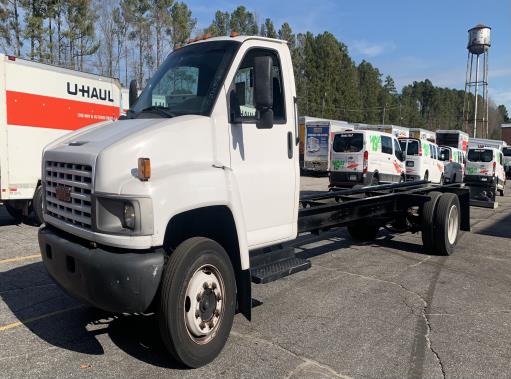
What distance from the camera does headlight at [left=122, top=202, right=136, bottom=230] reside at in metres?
3.30

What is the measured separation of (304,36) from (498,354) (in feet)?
226

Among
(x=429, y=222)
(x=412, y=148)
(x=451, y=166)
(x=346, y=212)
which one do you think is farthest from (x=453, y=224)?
(x=451, y=166)

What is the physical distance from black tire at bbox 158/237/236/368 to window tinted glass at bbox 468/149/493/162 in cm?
1998

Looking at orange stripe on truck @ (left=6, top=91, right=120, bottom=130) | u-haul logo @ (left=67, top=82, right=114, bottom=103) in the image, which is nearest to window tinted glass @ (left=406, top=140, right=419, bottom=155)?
u-haul logo @ (left=67, top=82, right=114, bottom=103)

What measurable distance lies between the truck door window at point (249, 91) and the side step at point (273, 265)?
52.1 inches

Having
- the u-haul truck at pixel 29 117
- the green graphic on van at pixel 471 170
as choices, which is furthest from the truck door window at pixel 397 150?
the u-haul truck at pixel 29 117

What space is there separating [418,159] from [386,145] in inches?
104

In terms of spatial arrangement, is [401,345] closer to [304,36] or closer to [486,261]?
[486,261]

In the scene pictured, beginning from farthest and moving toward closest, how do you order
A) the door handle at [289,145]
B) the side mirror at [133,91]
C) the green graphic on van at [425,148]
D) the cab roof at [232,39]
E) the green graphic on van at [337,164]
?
the green graphic on van at [425,148]
the green graphic on van at [337,164]
the side mirror at [133,91]
the door handle at [289,145]
the cab roof at [232,39]

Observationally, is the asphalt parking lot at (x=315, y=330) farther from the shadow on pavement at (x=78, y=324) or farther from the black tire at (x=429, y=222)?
the black tire at (x=429, y=222)

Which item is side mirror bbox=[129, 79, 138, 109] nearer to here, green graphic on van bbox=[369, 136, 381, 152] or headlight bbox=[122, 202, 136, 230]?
headlight bbox=[122, 202, 136, 230]

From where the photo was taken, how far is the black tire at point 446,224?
7.96m

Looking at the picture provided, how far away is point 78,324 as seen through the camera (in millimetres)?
A: 4660

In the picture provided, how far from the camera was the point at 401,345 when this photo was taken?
437 cm
